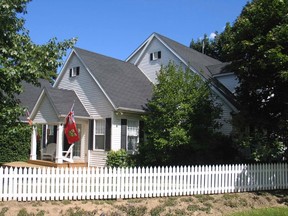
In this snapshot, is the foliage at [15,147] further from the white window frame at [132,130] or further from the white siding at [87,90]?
the white window frame at [132,130]

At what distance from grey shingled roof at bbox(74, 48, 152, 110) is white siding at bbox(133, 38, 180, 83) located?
38 cm

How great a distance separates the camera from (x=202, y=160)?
57.0 feet

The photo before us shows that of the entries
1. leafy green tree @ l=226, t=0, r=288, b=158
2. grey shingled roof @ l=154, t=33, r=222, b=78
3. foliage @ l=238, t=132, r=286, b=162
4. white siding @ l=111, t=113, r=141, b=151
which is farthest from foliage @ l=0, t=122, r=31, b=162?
foliage @ l=238, t=132, r=286, b=162

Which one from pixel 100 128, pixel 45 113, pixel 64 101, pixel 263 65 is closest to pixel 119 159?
pixel 100 128

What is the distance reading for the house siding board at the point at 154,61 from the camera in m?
23.6

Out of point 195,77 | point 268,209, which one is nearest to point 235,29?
point 195,77

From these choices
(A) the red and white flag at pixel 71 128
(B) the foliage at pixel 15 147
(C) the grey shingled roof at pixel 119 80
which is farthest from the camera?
(B) the foliage at pixel 15 147

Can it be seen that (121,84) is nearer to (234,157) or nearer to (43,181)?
Answer: (234,157)

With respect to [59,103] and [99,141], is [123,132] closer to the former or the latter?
[99,141]

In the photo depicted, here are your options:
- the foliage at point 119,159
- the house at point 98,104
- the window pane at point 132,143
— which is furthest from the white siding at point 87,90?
the foliage at point 119,159

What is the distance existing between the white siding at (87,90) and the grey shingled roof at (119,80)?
401 mm

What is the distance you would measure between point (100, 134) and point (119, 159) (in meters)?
2.10

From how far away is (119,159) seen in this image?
59.1 ft

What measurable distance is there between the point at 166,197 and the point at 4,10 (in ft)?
24.6
